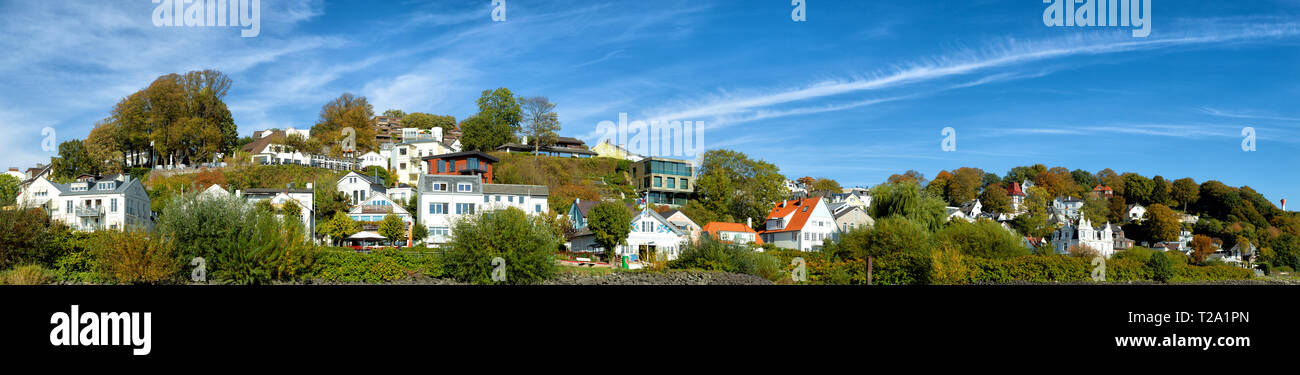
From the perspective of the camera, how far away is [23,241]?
1452 inches

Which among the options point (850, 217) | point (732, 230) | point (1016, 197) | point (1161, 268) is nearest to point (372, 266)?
point (732, 230)

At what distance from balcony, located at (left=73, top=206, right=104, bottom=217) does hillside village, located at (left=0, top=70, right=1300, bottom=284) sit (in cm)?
10

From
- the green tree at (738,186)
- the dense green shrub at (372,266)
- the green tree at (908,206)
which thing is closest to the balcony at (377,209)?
the dense green shrub at (372,266)

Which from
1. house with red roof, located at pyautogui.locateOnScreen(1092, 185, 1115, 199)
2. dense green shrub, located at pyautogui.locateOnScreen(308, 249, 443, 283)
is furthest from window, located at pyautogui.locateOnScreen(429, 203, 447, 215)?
house with red roof, located at pyautogui.locateOnScreen(1092, 185, 1115, 199)

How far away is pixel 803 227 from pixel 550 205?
21685 mm

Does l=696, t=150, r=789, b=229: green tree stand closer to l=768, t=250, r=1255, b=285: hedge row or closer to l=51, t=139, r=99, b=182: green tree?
l=768, t=250, r=1255, b=285: hedge row

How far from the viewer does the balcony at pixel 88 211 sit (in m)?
58.3

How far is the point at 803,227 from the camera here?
6944 cm

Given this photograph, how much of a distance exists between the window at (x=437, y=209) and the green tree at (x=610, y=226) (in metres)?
13.6

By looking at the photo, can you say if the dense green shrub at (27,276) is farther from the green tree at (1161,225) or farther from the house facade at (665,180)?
the green tree at (1161,225)

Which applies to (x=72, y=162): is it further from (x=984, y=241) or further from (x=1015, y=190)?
(x=1015, y=190)
